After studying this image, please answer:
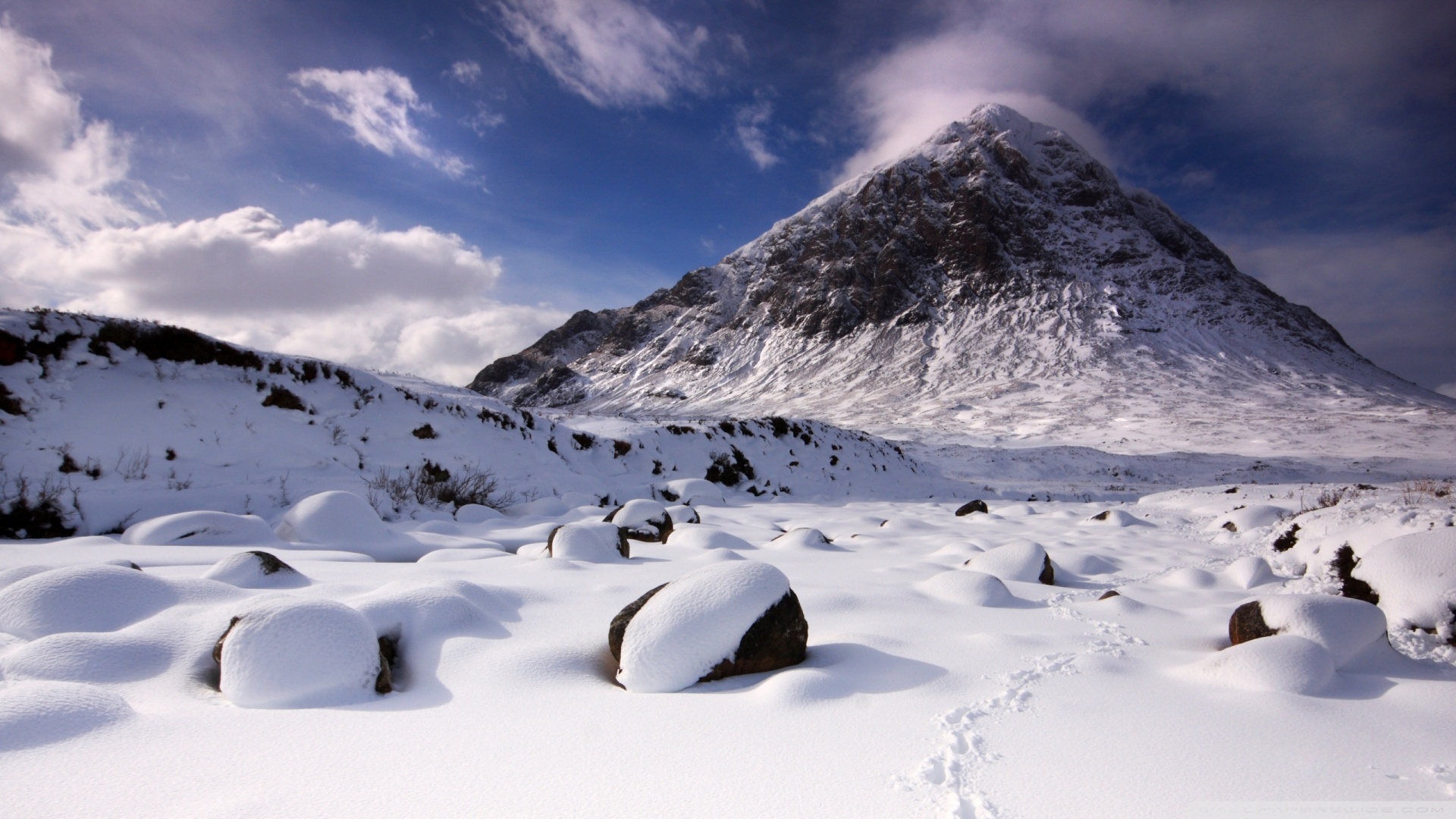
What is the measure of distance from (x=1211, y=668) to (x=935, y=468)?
49.1ft

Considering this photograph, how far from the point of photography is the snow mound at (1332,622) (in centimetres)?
208

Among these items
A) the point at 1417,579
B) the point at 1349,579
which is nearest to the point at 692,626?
the point at 1417,579

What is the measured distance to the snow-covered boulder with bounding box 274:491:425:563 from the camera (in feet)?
13.4

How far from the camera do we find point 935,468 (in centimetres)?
1638

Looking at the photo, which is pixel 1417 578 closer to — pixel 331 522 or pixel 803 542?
pixel 803 542

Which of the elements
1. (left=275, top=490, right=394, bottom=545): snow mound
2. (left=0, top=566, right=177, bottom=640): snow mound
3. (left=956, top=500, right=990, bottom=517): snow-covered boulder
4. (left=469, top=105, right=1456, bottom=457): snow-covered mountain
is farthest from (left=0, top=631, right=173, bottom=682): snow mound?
(left=469, top=105, right=1456, bottom=457): snow-covered mountain

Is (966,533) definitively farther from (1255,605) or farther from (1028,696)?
(1028,696)

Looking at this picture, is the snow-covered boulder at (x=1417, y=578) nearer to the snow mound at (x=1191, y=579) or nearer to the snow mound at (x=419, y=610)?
the snow mound at (x=1191, y=579)

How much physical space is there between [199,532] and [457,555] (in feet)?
5.79

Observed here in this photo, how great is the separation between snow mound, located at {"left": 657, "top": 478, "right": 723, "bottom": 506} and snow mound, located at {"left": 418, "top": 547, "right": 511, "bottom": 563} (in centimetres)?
476

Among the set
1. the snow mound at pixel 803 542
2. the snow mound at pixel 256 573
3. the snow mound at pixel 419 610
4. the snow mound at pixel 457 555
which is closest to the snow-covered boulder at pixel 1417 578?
the snow mound at pixel 803 542

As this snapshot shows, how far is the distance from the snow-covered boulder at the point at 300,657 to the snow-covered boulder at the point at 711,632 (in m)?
0.81

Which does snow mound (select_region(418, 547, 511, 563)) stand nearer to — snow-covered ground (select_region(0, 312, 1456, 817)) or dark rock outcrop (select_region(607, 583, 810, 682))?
snow-covered ground (select_region(0, 312, 1456, 817))

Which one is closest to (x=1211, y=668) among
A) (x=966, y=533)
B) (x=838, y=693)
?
(x=838, y=693)
